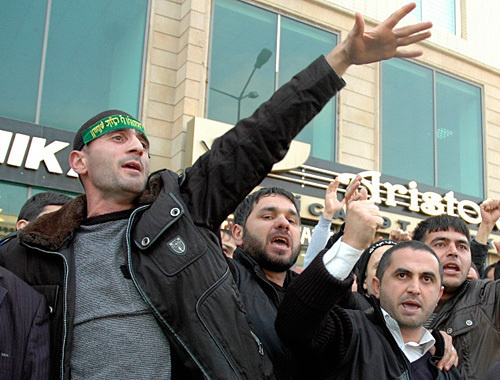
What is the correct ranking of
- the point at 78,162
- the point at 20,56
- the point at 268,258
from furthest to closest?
the point at 20,56, the point at 268,258, the point at 78,162

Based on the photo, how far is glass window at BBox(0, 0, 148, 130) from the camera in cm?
846

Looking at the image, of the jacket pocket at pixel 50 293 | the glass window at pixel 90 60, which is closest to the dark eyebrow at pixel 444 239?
the jacket pocket at pixel 50 293

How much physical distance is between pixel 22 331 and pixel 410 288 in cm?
170

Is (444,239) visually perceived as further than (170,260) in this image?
Yes

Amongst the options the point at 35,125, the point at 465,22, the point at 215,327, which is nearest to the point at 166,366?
the point at 215,327

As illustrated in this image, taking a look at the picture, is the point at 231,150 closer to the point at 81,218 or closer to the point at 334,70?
the point at 334,70

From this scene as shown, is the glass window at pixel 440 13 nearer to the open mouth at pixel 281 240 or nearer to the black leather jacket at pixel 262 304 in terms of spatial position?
the open mouth at pixel 281 240

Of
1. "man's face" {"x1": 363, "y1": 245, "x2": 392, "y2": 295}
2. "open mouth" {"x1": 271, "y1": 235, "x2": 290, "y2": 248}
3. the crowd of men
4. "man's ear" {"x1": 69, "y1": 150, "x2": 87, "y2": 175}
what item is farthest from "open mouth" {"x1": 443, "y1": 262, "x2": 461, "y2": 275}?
"man's ear" {"x1": 69, "y1": 150, "x2": 87, "y2": 175}

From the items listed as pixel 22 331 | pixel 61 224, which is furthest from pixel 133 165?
pixel 22 331

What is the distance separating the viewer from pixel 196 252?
6.79 feet

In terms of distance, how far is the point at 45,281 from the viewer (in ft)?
7.04

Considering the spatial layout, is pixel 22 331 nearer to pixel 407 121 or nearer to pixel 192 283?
pixel 192 283

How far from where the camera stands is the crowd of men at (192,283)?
198 centimetres

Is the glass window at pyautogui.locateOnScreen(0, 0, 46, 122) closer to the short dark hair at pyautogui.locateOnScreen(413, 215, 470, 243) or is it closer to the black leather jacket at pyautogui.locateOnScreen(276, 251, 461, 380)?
the short dark hair at pyautogui.locateOnScreen(413, 215, 470, 243)
